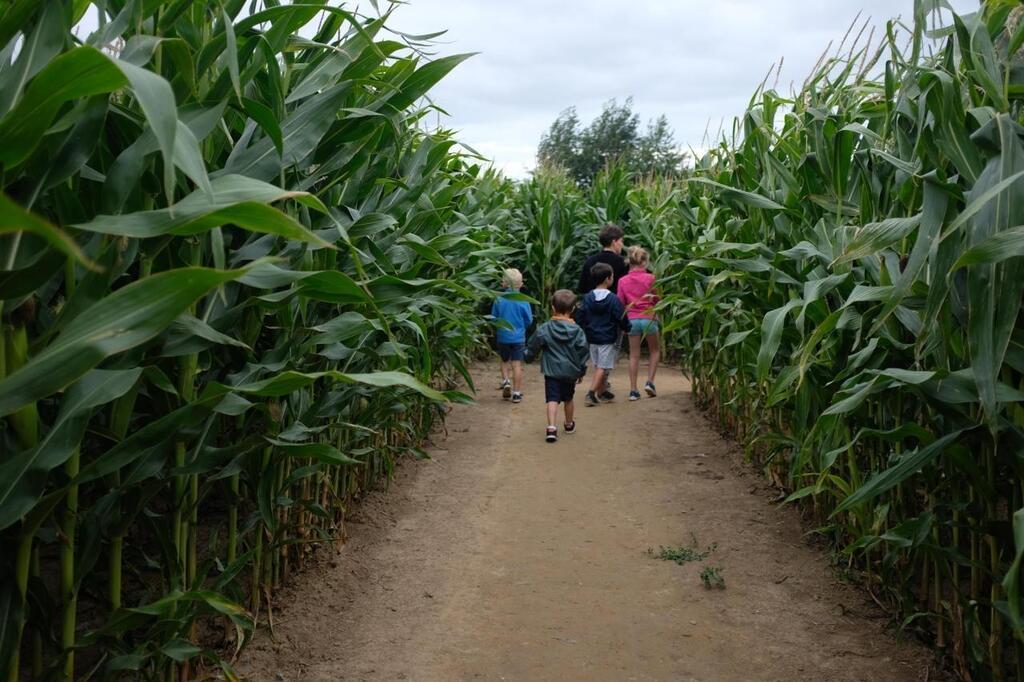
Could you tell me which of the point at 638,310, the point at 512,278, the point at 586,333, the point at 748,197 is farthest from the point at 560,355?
the point at 748,197

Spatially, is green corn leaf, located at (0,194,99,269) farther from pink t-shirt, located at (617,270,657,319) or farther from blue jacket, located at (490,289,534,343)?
pink t-shirt, located at (617,270,657,319)

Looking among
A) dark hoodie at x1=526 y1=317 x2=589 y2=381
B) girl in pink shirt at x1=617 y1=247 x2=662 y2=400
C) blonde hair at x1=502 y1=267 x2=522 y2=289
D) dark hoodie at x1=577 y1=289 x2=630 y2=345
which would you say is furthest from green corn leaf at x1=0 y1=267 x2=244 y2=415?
girl in pink shirt at x1=617 y1=247 x2=662 y2=400

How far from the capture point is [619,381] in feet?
35.6

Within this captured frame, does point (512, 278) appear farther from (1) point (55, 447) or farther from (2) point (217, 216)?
(2) point (217, 216)

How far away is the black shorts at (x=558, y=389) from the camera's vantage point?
753 centimetres

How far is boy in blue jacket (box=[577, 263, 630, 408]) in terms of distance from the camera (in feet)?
28.2

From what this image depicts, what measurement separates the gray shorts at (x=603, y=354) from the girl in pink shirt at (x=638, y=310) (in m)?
0.34

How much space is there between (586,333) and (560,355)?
147cm

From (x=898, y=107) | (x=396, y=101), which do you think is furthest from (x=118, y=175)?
(x=898, y=107)

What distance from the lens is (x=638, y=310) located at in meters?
9.25

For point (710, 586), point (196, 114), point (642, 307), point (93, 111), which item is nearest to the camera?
point (93, 111)

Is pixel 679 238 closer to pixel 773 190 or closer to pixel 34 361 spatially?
pixel 773 190

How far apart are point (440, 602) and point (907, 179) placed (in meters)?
2.78

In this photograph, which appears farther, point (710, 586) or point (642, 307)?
point (642, 307)
